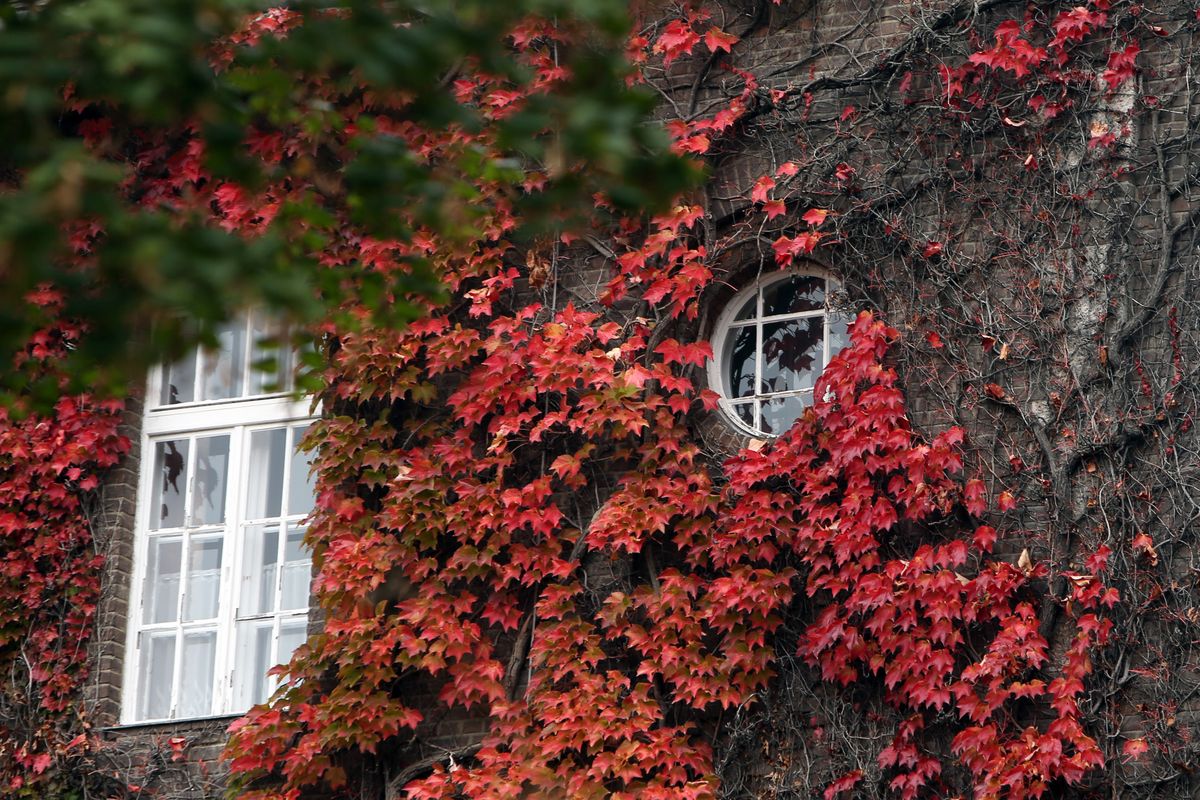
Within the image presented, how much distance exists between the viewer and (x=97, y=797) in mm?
9484

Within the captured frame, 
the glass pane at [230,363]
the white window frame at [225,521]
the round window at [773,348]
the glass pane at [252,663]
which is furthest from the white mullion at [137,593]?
the round window at [773,348]

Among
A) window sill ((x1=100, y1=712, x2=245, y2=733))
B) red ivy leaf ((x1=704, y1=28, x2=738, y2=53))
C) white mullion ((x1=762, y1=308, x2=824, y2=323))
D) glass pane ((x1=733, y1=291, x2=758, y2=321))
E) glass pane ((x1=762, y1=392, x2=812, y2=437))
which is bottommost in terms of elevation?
window sill ((x1=100, y1=712, x2=245, y2=733))

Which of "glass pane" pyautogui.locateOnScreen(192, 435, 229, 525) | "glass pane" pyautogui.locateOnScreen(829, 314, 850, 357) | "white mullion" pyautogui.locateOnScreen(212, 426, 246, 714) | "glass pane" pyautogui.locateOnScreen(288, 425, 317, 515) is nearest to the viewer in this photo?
"glass pane" pyautogui.locateOnScreen(829, 314, 850, 357)

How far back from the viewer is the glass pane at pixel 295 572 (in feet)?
31.9

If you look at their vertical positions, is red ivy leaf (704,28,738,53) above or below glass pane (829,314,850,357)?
above

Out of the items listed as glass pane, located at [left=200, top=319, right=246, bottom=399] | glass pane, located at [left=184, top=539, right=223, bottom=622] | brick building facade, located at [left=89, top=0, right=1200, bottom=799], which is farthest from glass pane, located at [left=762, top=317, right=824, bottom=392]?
glass pane, located at [left=184, top=539, right=223, bottom=622]

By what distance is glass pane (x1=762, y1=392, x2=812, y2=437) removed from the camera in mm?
9312

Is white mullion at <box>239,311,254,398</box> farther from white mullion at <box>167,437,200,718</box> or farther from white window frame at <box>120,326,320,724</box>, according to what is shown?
white mullion at <box>167,437,200,718</box>

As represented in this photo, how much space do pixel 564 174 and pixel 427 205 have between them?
14.9 inches

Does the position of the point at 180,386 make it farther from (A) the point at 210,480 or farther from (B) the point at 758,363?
(B) the point at 758,363

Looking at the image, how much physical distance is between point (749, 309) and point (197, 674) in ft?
11.6

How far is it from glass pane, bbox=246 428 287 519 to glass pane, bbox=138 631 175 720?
83cm

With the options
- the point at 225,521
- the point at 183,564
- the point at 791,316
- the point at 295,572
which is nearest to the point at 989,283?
the point at 791,316

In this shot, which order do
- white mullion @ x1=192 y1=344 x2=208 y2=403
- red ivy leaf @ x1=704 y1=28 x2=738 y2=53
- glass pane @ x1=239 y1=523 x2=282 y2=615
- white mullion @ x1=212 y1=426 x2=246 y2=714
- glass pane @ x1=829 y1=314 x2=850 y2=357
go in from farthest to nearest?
white mullion @ x1=192 y1=344 x2=208 y2=403 → glass pane @ x1=239 y1=523 x2=282 y2=615 → white mullion @ x1=212 y1=426 x2=246 y2=714 → red ivy leaf @ x1=704 y1=28 x2=738 y2=53 → glass pane @ x1=829 y1=314 x2=850 y2=357
